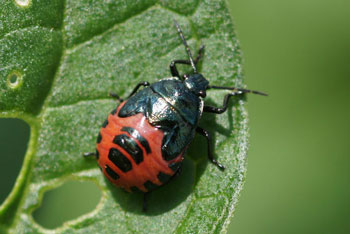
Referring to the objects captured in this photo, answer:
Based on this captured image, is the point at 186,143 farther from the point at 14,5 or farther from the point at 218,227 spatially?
the point at 14,5

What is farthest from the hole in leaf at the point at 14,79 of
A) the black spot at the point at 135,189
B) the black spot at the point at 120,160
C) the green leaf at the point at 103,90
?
the black spot at the point at 135,189

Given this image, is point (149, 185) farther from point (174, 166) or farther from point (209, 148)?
point (209, 148)

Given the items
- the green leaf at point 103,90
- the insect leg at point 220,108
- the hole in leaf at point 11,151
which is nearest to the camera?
the green leaf at point 103,90

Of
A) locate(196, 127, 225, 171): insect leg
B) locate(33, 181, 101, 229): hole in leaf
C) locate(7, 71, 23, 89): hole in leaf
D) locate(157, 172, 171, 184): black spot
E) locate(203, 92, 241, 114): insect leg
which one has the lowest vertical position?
locate(33, 181, 101, 229): hole in leaf

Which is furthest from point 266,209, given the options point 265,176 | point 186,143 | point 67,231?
point 67,231

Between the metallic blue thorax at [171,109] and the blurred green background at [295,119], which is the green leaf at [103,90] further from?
the blurred green background at [295,119]

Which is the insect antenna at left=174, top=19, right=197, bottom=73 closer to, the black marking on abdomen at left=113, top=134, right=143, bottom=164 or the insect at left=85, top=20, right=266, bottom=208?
the insect at left=85, top=20, right=266, bottom=208

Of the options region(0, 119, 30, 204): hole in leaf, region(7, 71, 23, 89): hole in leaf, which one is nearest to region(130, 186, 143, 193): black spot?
region(0, 119, 30, 204): hole in leaf
